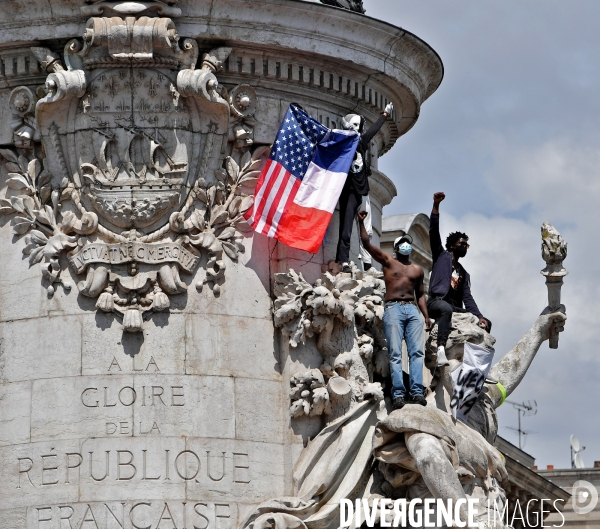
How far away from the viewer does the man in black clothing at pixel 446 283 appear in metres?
27.3

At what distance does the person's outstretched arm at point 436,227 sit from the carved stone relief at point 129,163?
8.27ft

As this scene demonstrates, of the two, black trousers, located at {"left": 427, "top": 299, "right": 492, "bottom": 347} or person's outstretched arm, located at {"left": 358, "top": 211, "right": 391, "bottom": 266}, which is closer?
person's outstretched arm, located at {"left": 358, "top": 211, "right": 391, "bottom": 266}

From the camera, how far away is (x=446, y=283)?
27641 millimetres

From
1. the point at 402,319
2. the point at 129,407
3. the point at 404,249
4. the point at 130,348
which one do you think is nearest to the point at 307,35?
the point at 404,249

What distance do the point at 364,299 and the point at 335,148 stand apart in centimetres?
216

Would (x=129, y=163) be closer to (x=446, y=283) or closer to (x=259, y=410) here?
(x=259, y=410)

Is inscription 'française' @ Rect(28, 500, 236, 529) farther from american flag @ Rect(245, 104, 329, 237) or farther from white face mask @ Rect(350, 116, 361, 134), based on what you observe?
white face mask @ Rect(350, 116, 361, 134)

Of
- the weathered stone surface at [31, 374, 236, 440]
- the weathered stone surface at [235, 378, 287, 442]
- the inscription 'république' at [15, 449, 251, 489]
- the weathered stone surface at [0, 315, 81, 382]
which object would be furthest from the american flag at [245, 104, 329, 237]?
the inscription 'république' at [15, 449, 251, 489]

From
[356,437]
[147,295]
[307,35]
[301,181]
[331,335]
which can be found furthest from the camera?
[307,35]

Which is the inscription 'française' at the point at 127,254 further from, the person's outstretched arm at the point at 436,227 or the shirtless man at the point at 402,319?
the person's outstretched arm at the point at 436,227

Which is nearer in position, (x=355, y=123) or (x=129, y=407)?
(x=129, y=407)

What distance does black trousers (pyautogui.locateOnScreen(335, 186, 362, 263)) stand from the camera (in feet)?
88.3

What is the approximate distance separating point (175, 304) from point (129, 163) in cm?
203

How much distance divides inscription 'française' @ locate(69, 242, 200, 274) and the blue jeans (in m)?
2.85
